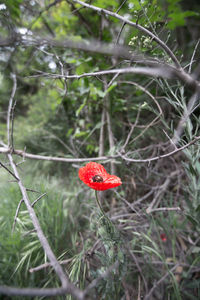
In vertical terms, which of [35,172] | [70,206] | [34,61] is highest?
[34,61]

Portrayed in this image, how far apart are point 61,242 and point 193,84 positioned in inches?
32.5

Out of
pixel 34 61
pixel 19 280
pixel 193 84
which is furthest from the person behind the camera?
pixel 34 61

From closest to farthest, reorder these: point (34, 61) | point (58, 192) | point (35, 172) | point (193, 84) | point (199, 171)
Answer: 1. point (193, 84)
2. point (199, 171)
3. point (58, 192)
4. point (34, 61)
5. point (35, 172)

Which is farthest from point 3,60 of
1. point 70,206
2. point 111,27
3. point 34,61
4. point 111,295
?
point 111,295

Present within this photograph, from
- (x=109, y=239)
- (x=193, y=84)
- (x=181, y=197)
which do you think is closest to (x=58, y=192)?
(x=109, y=239)

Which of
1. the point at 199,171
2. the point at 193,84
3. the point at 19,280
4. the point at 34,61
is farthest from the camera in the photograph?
the point at 34,61

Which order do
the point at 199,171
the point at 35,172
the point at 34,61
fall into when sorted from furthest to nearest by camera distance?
1. the point at 35,172
2. the point at 34,61
3. the point at 199,171

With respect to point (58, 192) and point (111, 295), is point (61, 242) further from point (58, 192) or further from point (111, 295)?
point (111, 295)

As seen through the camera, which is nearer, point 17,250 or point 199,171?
point 199,171

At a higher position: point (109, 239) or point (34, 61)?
point (34, 61)

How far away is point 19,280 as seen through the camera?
851 mm

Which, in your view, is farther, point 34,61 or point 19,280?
point 34,61

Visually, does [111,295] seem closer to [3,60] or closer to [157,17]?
[157,17]

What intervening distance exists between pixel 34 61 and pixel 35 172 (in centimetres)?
80
